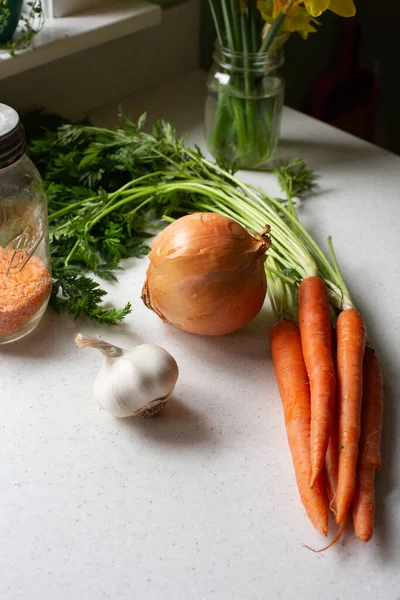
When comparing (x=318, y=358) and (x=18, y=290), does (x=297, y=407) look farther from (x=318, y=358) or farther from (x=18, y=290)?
(x=18, y=290)

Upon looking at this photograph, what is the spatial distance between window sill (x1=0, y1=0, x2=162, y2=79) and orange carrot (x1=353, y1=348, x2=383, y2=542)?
0.76m

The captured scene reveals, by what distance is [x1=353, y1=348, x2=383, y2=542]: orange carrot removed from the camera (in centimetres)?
71

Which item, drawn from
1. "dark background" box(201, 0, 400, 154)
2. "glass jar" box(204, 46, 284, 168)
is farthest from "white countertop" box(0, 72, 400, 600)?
"dark background" box(201, 0, 400, 154)

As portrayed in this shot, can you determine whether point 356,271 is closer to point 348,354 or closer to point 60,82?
point 348,354

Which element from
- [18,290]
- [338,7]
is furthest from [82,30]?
[18,290]

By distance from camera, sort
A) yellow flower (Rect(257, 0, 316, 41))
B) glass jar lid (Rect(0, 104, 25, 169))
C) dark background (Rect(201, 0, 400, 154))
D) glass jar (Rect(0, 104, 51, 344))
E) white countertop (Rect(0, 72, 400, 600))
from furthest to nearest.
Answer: dark background (Rect(201, 0, 400, 154)) < yellow flower (Rect(257, 0, 316, 41)) < glass jar (Rect(0, 104, 51, 344)) < glass jar lid (Rect(0, 104, 25, 169)) < white countertop (Rect(0, 72, 400, 600))

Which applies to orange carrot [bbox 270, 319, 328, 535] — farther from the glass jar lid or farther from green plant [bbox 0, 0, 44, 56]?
green plant [bbox 0, 0, 44, 56]

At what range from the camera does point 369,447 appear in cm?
77

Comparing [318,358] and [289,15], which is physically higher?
[289,15]

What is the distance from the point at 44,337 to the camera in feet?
3.07

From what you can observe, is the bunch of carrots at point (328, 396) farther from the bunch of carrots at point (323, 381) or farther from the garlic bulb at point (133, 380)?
the garlic bulb at point (133, 380)

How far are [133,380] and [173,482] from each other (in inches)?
4.8

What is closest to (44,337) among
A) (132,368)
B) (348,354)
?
(132,368)

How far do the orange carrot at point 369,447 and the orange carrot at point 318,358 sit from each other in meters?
0.05
